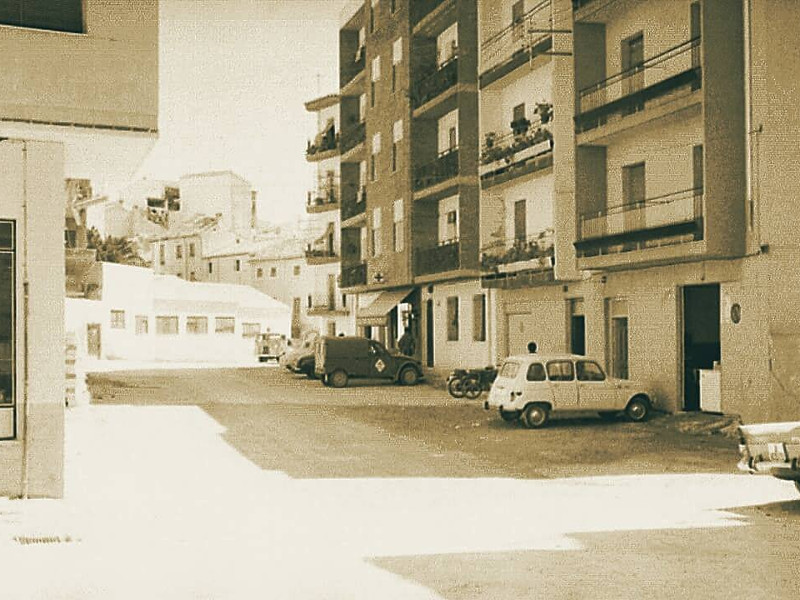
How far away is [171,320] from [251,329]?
18.5 feet

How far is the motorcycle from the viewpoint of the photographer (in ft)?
98.8

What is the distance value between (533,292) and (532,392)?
1096 centimetres

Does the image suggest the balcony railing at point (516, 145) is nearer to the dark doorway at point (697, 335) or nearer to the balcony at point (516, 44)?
the balcony at point (516, 44)

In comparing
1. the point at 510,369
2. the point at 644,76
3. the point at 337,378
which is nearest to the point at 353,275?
the point at 337,378

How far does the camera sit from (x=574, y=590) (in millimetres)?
8219

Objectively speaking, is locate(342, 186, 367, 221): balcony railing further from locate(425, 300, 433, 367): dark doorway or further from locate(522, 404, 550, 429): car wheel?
locate(522, 404, 550, 429): car wheel

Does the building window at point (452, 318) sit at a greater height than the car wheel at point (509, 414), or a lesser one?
greater

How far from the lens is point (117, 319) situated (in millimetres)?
66375

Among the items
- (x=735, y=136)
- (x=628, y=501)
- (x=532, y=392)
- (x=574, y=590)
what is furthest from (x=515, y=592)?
(x=735, y=136)

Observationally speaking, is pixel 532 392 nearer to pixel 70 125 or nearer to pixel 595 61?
pixel 595 61

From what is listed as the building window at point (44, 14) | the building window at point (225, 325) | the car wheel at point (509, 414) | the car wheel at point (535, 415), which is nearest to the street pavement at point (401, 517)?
the car wheel at point (509, 414)

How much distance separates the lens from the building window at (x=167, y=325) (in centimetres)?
6812

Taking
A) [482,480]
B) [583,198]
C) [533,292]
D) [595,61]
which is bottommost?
[482,480]

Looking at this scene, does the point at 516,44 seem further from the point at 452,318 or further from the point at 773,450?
the point at 773,450
